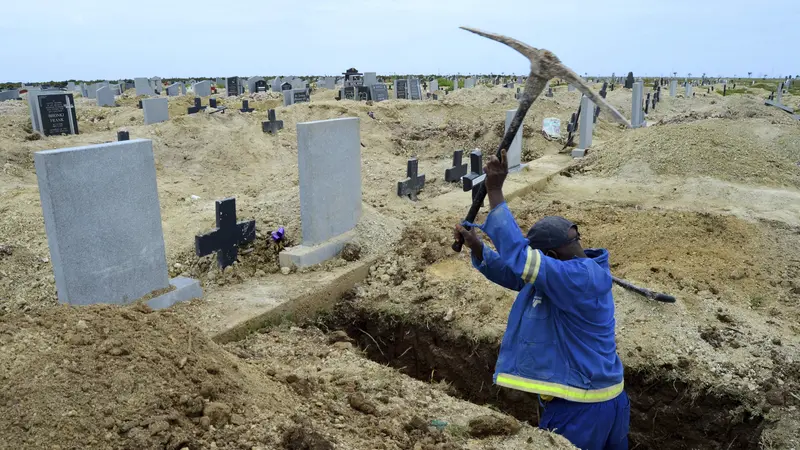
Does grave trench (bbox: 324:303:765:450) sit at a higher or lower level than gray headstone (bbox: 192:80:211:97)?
lower

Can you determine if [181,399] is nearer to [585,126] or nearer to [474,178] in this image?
[474,178]

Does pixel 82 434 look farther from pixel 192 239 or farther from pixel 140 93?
pixel 140 93

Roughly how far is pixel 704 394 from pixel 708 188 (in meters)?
6.34

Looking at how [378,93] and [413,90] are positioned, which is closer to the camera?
[378,93]

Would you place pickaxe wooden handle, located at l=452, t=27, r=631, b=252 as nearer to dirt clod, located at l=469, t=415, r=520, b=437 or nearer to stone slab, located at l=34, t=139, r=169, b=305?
dirt clod, located at l=469, t=415, r=520, b=437

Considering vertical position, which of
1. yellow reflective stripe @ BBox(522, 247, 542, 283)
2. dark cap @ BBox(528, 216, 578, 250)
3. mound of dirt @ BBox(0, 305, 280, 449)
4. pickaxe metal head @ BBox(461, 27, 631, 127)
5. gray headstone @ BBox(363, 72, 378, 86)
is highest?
pickaxe metal head @ BBox(461, 27, 631, 127)

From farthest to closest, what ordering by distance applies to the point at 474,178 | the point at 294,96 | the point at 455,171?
the point at 294,96, the point at 455,171, the point at 474,178

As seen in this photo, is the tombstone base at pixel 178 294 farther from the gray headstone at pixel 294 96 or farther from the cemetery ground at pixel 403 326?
the gray headstone at pixel 294 96

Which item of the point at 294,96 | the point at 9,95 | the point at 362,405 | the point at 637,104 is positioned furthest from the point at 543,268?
the point at 9,95

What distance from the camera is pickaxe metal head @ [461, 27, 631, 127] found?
10.3 feet

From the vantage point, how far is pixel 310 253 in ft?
19.5

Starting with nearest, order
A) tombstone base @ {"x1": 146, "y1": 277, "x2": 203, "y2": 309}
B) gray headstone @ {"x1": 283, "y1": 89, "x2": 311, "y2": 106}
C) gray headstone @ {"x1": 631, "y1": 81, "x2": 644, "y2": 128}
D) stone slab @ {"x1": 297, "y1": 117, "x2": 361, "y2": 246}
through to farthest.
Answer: tombstone base @ {"x1": 146, "y1": 277, "x2": 203, "y2": 309} < stone slab @ {"x1": 297, "y1": 117, "x2": 361, "y2": 246} < gray headstone @ {"x1": 631, "y1": 81, "x2": 644, "y2": 128} < gray headstone @ {"x1": 283, "y1": 89, "x2": 311, "y2": 106}

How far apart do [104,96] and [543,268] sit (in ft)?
72.7

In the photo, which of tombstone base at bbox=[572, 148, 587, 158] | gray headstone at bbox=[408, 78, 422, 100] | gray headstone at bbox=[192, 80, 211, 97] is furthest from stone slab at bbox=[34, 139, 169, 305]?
gray headstone at bbox=[192, 80, 211, 97]
